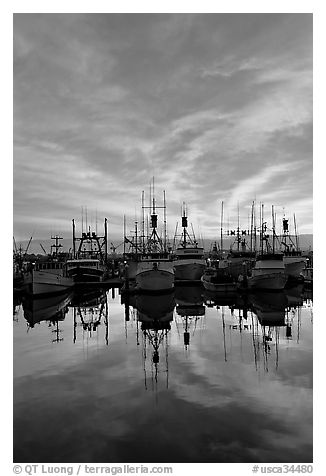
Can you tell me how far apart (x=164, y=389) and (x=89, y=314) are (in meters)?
20.5

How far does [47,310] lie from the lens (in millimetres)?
34812

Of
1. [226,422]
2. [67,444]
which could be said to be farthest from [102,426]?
[226,422]

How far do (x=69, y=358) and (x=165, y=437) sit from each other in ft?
33.6

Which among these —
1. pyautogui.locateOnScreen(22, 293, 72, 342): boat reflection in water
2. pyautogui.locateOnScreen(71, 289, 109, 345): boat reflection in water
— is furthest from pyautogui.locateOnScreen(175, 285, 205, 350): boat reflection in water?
pyautogui.locateOnScreen(22, 293, 72, 342): boat reflection in water

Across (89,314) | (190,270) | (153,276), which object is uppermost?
(153,276)

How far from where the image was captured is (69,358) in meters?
19.3

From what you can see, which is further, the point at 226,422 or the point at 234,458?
the point at 226,422

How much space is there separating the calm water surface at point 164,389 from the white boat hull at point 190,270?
31035 mm

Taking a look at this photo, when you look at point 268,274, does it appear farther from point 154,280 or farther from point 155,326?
point 155,326

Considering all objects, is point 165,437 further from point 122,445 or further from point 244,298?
point 244,298

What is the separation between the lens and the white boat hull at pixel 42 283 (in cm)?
4212

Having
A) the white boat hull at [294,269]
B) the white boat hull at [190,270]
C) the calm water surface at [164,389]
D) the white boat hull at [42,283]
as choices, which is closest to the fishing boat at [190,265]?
the white boat hull at [190,270]

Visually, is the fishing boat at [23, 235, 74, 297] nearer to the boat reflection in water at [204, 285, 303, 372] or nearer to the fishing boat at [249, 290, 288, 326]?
the boat reflection in water at [204, 285, 303, 372]

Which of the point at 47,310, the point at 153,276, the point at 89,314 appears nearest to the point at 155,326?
the point at 89,314
